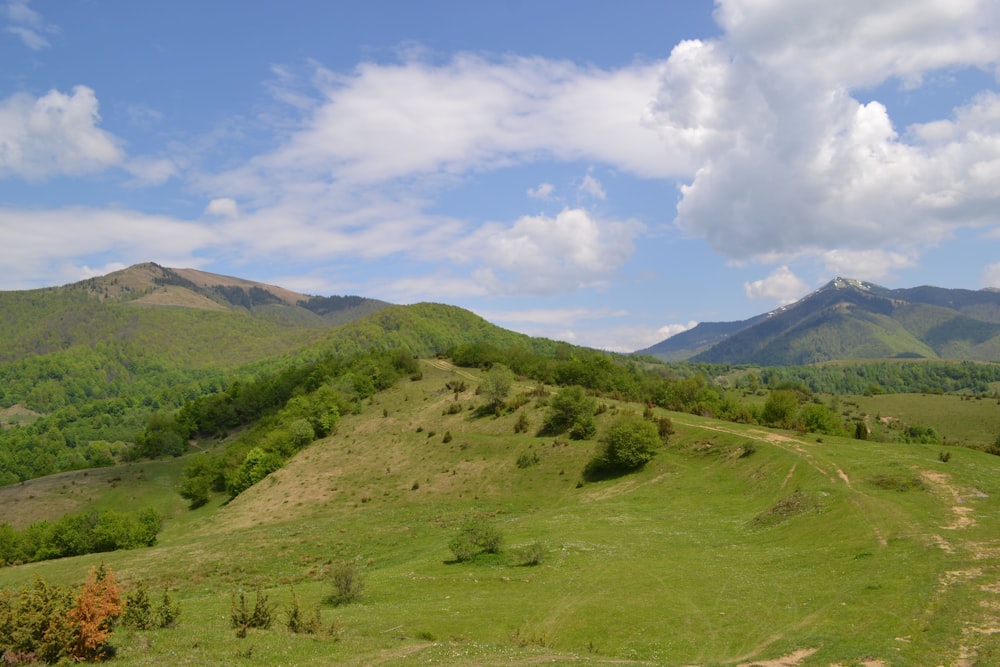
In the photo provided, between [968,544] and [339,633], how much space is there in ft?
94.6

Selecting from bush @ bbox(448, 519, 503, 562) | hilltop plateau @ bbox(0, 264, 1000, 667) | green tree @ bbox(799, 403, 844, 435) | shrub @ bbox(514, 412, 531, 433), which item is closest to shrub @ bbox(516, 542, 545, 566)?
hilltop plateau @ bbox(0, 264, 1000, 667)

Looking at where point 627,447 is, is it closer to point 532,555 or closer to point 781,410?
point 781,410

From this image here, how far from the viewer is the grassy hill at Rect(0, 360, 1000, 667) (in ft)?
65.1

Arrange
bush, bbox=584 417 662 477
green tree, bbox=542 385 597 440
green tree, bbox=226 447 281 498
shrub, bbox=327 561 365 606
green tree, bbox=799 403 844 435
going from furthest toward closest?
green tree, bbox=226 447 281 498
green tree, bbox=542 385 597 440
green tree, bbox=799 403 844 435
bush, bbox=584 417 662 477
shrub, bbox=327 561 365 606

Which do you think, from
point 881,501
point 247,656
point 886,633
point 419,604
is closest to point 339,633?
point 247,656

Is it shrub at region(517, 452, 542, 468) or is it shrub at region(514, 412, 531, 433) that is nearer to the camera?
shrub at region(517, 452, 542, 468)

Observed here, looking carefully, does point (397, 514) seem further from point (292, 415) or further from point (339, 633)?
point (292, 415)

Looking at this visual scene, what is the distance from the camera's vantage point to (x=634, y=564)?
3238 cm

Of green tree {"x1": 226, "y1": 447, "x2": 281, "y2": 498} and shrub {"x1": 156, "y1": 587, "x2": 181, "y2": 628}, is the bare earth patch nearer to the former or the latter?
shrub {"x1": 156, "y1": 587, "x2": 181, "y2": 628}

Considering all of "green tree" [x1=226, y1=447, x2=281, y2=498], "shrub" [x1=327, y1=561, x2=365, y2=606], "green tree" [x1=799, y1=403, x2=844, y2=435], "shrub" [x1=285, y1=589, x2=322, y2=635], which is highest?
"green tree" [x1=799, y1=403, x2=844, y2=435]

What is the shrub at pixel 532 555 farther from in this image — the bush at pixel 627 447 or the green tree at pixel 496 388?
the green tree at pixel 496 388

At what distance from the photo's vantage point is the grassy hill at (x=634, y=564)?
1984 cm

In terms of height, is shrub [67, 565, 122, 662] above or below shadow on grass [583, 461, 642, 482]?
above

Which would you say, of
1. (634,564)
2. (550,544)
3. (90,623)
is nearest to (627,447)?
(550,544)
